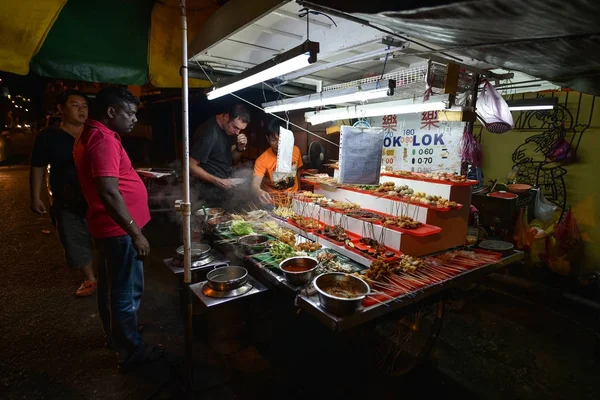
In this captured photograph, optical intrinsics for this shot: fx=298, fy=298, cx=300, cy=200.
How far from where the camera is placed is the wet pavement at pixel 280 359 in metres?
3.43

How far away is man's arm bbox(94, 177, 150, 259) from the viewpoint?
9.60ft

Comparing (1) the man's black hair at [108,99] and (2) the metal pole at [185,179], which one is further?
(1) the man's black hair at [108,99]

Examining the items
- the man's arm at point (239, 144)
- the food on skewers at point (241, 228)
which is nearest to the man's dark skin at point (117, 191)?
the food on skewers at point (241, 228)

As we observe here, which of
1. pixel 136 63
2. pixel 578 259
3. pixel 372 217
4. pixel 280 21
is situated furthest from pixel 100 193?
pixel 578 259

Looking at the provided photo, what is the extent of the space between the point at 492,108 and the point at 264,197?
4.26 meters

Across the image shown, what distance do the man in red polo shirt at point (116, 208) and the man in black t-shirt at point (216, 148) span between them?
2.21 meters

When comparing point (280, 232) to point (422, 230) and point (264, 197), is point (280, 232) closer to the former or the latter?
point (264, 197)

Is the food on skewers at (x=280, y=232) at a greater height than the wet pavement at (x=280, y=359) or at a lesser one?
greater

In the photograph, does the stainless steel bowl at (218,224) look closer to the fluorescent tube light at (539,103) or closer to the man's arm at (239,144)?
the man's arm at (239,144)

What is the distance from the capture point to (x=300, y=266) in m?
3.37

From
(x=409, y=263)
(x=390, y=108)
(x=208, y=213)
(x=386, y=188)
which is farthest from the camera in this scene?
(x=208, y=213)

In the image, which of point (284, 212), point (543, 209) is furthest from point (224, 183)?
point (543, 209)

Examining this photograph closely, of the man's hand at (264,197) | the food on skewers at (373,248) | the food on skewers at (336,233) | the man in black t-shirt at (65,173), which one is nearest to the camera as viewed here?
the food on skewers at (373,248)

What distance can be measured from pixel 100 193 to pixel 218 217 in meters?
2.56
